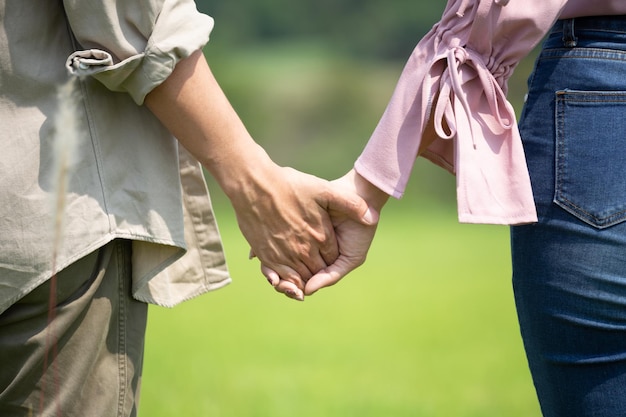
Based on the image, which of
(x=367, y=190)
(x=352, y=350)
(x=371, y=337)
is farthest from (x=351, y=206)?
(x=371, y=337)

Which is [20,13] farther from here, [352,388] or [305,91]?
[305,91]

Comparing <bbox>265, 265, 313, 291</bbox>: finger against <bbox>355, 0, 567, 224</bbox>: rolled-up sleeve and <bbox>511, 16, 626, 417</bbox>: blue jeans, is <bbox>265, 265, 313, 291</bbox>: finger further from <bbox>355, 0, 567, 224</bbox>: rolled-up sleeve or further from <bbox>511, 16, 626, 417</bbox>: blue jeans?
<bbox>511, 16, 626, 417</bbox>: blue jeans

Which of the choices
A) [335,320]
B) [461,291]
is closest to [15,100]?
[335,320]

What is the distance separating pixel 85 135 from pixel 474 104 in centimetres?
63

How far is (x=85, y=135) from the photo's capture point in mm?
1311

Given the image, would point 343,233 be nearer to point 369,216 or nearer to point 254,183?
point 369,216

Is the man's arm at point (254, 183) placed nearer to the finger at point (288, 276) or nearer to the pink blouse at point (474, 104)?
the finger at point (288, 276)

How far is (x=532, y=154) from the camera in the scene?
1.42m

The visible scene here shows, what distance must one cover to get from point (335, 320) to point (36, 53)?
5.12m

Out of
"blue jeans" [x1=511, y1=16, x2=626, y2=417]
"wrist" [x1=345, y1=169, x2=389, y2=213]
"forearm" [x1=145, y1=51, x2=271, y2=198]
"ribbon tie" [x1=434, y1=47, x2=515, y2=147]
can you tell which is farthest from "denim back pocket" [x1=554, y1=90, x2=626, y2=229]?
"forearm" [x1=145, y1=51, x2=271, y2=198]

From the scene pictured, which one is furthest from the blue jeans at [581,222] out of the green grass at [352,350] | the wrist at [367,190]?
the green grass at [352,350]

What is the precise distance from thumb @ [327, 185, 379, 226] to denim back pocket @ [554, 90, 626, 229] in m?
0.44

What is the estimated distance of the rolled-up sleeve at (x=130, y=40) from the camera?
126 centimetres

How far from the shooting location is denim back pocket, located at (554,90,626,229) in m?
1.32
